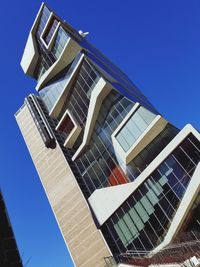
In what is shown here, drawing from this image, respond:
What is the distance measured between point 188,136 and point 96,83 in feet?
53.4

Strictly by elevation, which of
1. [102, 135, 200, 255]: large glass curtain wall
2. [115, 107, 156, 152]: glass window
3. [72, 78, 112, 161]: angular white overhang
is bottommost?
[102, 135, 200, 255]: large glass curtain wall

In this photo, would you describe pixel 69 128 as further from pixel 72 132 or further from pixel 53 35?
pixel 53 35

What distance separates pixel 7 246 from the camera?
25.6ft

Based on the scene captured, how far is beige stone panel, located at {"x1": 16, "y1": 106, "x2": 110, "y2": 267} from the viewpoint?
42.8 metres

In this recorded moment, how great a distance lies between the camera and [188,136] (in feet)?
106

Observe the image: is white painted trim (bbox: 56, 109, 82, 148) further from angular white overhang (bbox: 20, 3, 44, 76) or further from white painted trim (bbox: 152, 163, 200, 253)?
white painted trim (bbox: 152, 163, 200, 253)

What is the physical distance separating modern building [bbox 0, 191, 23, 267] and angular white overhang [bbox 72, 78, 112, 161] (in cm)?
3481

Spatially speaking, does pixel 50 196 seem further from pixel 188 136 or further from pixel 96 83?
pixel 188 136

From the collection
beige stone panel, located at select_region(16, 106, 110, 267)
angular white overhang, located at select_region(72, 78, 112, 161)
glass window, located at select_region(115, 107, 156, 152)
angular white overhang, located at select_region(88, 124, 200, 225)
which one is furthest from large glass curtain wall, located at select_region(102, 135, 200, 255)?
angular white overhang, located at select_region(72, 78, 112, 161)

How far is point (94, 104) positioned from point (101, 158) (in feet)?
23.0

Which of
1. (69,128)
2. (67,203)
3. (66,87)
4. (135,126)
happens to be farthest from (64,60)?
(67,203)

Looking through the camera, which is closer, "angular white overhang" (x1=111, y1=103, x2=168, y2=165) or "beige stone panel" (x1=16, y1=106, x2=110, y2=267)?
"angular white overhang" (x1=111, y1=103, x2=168, y2=165)

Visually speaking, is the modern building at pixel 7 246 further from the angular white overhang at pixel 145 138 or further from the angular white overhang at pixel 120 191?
the angular white overhang at pixel 145 138

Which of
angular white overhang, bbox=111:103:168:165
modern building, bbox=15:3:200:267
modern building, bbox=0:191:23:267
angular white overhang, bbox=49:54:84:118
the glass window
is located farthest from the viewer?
angular white overhang, bbox=49:54:84:118
